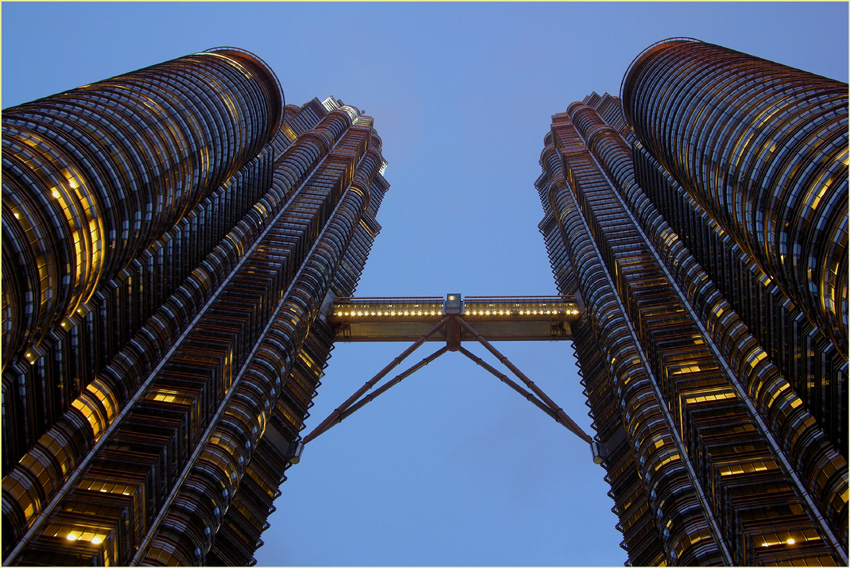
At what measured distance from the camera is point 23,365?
59750mm

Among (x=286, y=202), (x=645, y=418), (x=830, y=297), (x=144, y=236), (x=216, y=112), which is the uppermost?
(x=286, y=202)

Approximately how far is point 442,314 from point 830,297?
7691 cm

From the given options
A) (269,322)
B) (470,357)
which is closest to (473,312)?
(470,357)

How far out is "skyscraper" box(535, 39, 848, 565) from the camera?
58750mm

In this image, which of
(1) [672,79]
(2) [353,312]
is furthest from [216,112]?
(1) [672,79]

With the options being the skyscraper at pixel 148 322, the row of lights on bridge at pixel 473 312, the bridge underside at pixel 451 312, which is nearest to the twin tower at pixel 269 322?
the skyscraper at pixel 148 322

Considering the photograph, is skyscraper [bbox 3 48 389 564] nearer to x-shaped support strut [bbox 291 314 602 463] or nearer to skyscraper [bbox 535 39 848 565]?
x-shaped support strut [bbox 291 314 602 463]

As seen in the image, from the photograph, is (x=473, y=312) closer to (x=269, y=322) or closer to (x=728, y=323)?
(x=269, y=322)

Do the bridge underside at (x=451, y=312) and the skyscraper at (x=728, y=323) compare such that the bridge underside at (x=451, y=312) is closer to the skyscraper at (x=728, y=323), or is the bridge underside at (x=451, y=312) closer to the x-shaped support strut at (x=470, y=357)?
the x-shaped support strut at (x=470, y=357)

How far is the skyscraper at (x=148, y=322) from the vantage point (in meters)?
57.1

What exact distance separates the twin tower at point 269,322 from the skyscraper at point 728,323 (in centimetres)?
31

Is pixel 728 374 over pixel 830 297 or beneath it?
over

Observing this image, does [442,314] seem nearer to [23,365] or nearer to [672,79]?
[672,79]

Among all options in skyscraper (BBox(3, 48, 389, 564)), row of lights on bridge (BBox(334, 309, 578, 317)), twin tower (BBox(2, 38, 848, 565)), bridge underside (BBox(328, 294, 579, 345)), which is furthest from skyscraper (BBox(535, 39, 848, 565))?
skyscraper (BBox(3, 48, 389, 564))
